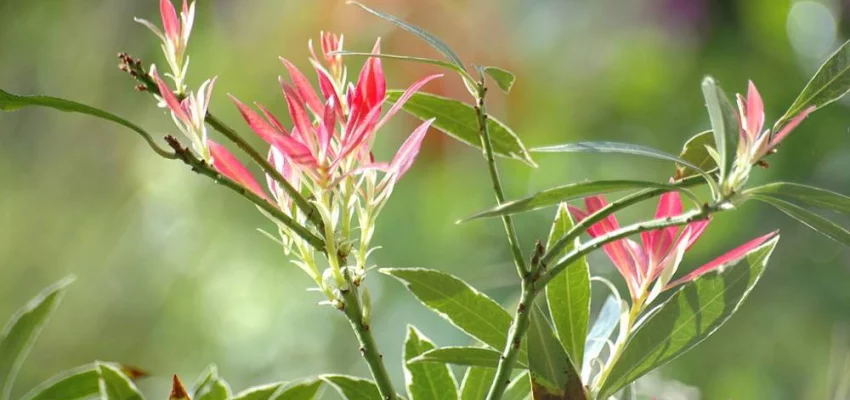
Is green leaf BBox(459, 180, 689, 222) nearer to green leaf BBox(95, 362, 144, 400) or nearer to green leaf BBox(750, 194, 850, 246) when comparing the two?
green leaf BBox(750, 194, 850, 246)

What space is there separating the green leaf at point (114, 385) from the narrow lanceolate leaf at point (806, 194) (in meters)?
0.22

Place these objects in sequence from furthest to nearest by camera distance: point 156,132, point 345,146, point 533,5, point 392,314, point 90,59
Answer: point 90,59 → point 156,132 → point 533,5 → point 392,314 → point 345,146

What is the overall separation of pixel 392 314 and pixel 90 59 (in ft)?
2.59

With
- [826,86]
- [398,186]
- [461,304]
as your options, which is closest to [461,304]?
[461,304]

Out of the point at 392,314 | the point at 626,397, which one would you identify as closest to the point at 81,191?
the point at 392,314

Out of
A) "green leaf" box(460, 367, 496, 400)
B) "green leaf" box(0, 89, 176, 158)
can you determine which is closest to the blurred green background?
"green leaf" box(460, 367, 496, 400)

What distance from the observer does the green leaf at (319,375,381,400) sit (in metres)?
0.27

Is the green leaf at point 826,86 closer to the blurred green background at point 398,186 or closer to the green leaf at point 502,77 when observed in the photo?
the green leaf at point 502,77

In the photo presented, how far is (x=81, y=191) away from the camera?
1.62 metres

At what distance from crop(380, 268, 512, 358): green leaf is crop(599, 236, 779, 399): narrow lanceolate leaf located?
3 centimetres

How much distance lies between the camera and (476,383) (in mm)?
288

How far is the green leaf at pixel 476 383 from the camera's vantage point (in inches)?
Answer: 11.3

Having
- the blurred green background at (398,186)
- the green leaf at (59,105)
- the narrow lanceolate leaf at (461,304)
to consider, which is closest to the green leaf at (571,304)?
the narrow lanceolate leaf at (461,304)

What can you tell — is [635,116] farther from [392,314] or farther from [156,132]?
[156,132]
